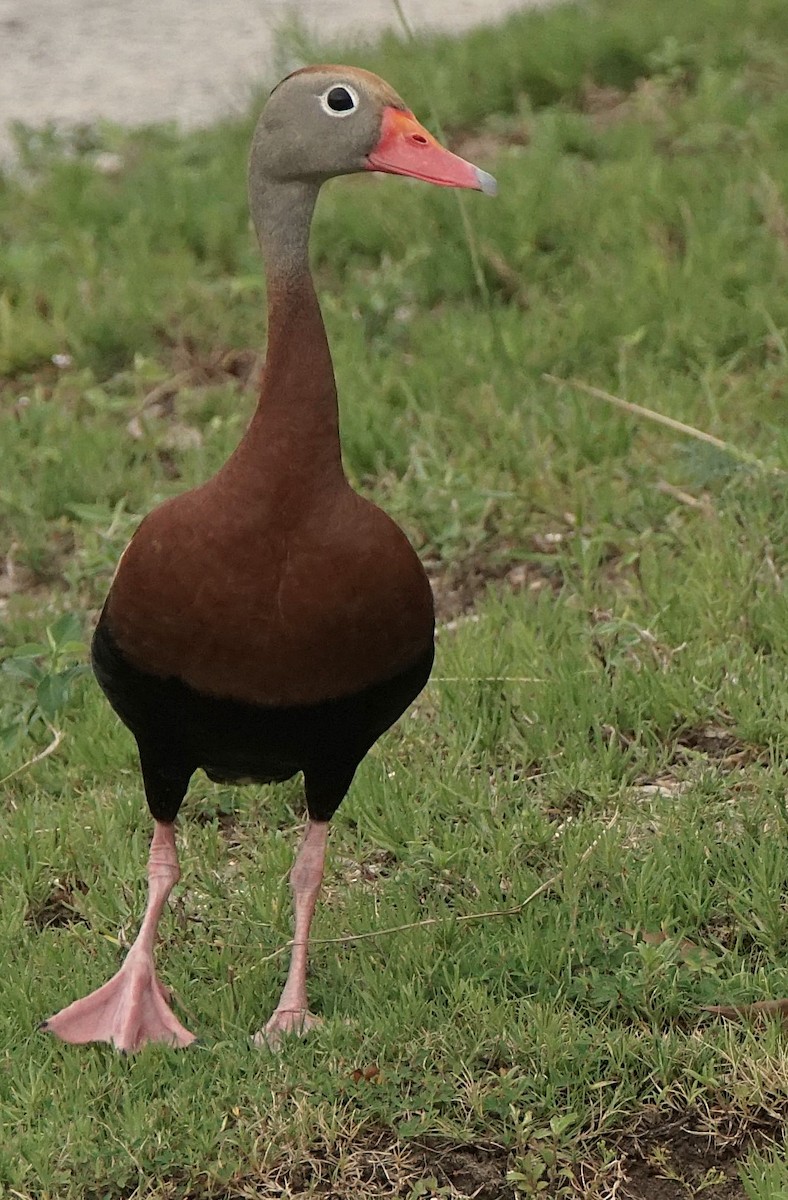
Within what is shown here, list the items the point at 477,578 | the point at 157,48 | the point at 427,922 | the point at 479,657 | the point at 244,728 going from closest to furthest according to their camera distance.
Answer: the point at 244,728, the point at 427,922, the point at 479,657, the point at 477,578, the point at 157,48

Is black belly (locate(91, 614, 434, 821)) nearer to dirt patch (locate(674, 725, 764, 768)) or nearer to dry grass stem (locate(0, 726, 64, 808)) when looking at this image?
dry grass stem (locate(0, 726, 64, 808))

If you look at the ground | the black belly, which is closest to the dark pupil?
the black belly

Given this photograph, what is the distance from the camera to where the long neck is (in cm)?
282

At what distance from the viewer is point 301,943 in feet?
10.3

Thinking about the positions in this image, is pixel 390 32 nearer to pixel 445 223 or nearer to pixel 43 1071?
pixel 445 223

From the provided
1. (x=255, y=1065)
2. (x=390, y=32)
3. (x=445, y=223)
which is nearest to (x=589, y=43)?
(x=390, y=32)

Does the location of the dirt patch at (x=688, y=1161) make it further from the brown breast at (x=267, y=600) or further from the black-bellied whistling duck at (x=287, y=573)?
the brown breast at (x=267, y=600)

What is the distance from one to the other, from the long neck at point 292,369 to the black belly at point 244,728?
36 centimetres

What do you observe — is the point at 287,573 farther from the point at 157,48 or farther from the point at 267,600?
the point at 157,48

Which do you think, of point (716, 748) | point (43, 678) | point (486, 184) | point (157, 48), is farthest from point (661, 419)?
point (157, 48)

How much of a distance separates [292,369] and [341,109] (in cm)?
43

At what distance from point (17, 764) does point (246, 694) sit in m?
1.33

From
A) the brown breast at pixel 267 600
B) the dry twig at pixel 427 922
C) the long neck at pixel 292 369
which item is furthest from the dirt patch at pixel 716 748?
the long neck at pixel 292 369

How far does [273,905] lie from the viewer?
11.2ft
